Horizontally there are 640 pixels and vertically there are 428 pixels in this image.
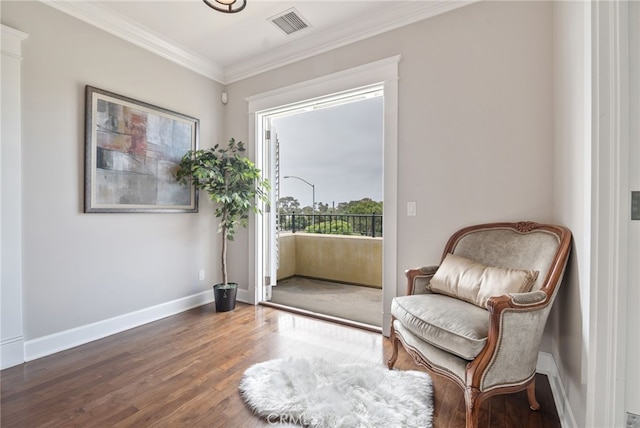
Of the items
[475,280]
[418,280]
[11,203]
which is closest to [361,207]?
[418,280]

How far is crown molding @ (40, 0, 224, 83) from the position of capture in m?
2.31

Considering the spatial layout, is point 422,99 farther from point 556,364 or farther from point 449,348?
point 556,364

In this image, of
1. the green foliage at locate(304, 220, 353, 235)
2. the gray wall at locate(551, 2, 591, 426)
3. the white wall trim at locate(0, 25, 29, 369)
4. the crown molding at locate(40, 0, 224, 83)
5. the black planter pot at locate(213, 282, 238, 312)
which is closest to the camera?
the gray wall at locate(551, 2, 591, 426)

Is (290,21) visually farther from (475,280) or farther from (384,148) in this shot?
(475,280)

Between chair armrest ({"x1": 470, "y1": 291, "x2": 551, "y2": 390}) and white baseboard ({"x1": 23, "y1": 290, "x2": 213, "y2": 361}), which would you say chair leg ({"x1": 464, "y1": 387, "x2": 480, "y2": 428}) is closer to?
chair armrest ({"x1": 470, "y1": 291, "x2": 551, "y2": 390})

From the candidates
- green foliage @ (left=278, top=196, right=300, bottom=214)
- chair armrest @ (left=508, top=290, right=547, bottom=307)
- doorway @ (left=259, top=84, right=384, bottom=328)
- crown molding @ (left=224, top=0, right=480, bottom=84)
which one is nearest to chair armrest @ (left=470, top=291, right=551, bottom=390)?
chair armrest @ (left=508, top=290, right=547, bottom=307)

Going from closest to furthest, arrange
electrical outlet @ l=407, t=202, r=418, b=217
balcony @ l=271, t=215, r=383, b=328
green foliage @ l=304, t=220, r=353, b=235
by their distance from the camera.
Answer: electrical outlet @ l=407, t=202, r=418, b=217, balcony @ l=271, t=215, r=383, b=328, green foliage @ l=304, t=220, r=353, b=235

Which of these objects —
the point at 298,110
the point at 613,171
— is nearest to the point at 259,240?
the point at 298,110

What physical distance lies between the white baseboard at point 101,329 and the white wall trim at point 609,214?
3210mm

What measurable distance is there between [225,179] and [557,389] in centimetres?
310

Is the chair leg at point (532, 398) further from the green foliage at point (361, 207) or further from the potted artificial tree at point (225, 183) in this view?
the green foliage at point (361, 207)

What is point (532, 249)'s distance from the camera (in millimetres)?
1771

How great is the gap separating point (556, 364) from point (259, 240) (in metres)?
2.77

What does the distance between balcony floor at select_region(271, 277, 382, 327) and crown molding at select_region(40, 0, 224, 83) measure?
9.43ft
